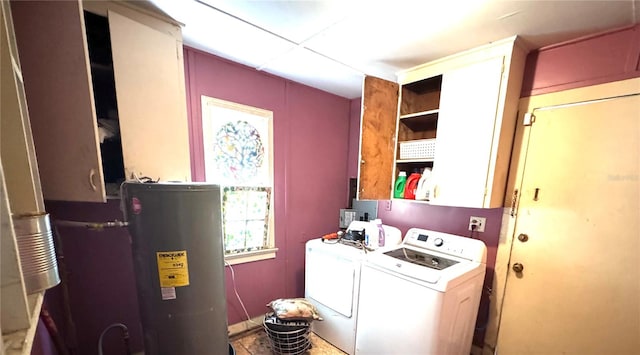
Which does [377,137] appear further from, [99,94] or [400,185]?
[99,94]

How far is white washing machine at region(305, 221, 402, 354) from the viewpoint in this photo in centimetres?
189

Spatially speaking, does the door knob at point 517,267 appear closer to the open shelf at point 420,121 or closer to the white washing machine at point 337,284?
the white washing machine at point 337,284

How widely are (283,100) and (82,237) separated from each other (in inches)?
70.3

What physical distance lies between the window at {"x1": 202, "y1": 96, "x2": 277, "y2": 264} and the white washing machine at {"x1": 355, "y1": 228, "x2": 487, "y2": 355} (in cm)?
105

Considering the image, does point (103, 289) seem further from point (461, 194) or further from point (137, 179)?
point (461, 194)

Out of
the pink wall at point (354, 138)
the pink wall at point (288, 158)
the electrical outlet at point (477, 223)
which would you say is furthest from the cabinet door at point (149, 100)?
the electrical outlet at point (477, 223)

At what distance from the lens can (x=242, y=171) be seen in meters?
2.15

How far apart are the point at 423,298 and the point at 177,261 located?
1.41 meters

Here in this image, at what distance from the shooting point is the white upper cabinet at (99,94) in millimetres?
961

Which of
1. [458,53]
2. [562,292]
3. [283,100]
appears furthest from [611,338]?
[283,100]

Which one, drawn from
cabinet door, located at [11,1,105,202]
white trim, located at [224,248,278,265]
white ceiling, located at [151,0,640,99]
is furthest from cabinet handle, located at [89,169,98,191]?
white trim, located at [224,248,278,265]

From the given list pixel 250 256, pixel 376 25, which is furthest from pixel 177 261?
pixel 376 25

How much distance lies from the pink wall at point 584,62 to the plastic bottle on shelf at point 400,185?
3.21 ft

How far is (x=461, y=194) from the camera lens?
5.50ft
